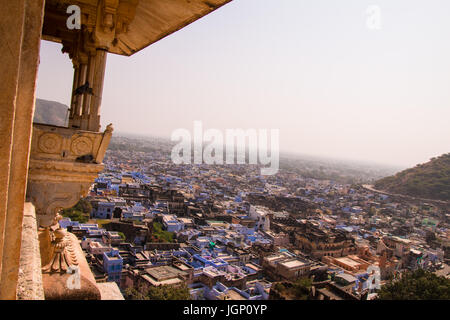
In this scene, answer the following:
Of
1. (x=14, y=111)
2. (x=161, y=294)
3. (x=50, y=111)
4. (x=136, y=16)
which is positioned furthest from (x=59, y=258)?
(x=161, y=294)

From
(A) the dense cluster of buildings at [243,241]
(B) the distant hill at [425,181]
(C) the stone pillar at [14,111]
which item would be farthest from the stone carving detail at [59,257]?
(B) the distant hill at [425,181]

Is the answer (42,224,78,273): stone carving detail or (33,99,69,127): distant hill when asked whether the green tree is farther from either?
(42,224,78,273): stone carving detail

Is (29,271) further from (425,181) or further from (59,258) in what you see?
(425,181)

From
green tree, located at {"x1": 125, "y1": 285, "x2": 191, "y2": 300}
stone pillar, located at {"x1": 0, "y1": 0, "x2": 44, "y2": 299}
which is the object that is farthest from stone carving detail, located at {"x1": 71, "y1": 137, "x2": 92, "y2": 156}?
green tree, located at {"x1": 125, "y1": 285, "x2": 191, "y2": 300}

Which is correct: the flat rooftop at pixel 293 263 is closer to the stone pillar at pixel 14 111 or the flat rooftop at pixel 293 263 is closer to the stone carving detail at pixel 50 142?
the stone carving detail at pixel 50 142

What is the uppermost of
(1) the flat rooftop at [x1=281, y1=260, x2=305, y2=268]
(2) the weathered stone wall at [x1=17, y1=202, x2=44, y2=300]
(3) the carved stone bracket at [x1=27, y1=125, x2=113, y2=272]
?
(3) the carved stone bracket at [x1=27, y1=125, x2=113, y2=272]
